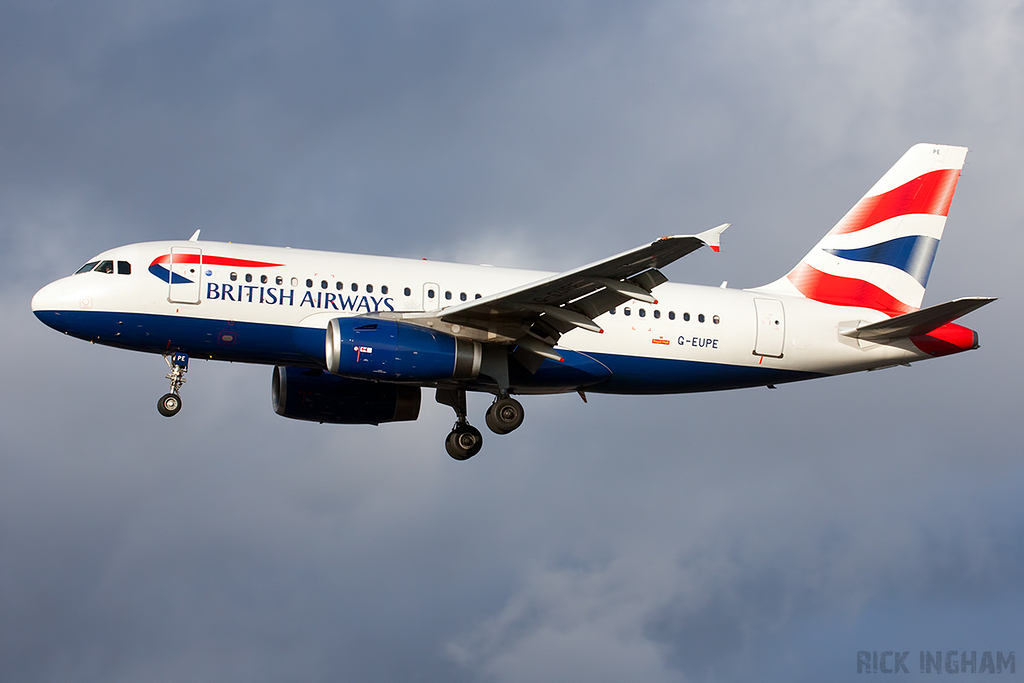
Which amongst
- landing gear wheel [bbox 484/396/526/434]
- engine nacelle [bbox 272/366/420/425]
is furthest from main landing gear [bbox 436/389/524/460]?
engine nacelle [bbox 272/366/420/425]

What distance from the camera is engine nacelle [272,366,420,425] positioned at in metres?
33.3

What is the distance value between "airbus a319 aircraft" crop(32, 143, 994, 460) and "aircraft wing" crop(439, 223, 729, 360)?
0.17 ft

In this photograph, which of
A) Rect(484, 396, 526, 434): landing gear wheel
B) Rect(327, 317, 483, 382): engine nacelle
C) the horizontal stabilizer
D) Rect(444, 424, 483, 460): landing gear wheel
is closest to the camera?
Rect(327, 317, 483, 382): engine nacelle

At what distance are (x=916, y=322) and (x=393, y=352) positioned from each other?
13616 mm

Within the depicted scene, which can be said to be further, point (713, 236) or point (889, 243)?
point (889, 243)

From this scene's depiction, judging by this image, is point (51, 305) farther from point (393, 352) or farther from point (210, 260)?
point (393, 352)

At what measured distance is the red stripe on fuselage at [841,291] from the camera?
33656 mm

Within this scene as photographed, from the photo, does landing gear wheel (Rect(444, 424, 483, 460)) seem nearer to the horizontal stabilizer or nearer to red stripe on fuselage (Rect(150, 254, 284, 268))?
red stripe on fuselage (Rect(150, 254, 284, 268))

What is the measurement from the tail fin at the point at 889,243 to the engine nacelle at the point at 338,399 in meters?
11.0

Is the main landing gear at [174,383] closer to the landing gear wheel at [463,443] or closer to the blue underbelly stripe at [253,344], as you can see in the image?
the blue underbelly stripe at [253,344]

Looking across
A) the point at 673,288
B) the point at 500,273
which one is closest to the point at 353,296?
the point at 500,273

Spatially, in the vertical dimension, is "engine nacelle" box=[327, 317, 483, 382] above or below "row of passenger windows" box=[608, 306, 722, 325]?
below

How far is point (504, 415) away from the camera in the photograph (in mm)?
30062

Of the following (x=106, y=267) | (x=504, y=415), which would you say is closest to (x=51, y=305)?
(x=106, y=267)
